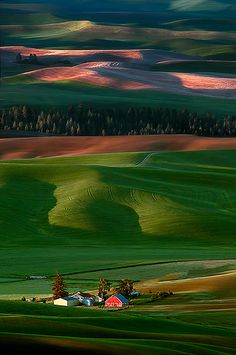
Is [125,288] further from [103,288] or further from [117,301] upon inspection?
[117,301]

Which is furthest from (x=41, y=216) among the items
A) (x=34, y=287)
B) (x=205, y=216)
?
(x=34, y=287)

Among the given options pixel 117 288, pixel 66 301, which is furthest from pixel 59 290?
pixel 117 288

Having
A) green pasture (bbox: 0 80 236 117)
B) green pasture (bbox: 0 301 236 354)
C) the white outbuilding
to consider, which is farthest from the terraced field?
green pasture (bbox: 0 80 236 117)

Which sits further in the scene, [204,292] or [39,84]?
[39,84]

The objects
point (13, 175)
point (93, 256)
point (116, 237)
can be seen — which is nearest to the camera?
point (93, 256)

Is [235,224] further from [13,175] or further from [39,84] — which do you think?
[39,84]

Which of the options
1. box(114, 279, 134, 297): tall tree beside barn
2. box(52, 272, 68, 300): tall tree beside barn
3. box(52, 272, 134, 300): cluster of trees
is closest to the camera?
box(52, 272, 68, 300): tall tree beside barn

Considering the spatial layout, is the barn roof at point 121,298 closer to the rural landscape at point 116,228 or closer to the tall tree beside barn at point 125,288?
the rural landscape at point 116,228

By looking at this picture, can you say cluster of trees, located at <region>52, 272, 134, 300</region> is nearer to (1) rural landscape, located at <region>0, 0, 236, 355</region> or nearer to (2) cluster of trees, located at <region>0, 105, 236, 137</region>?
(1) rural landscape, located at <region>0, 0, 236, 355</region>
